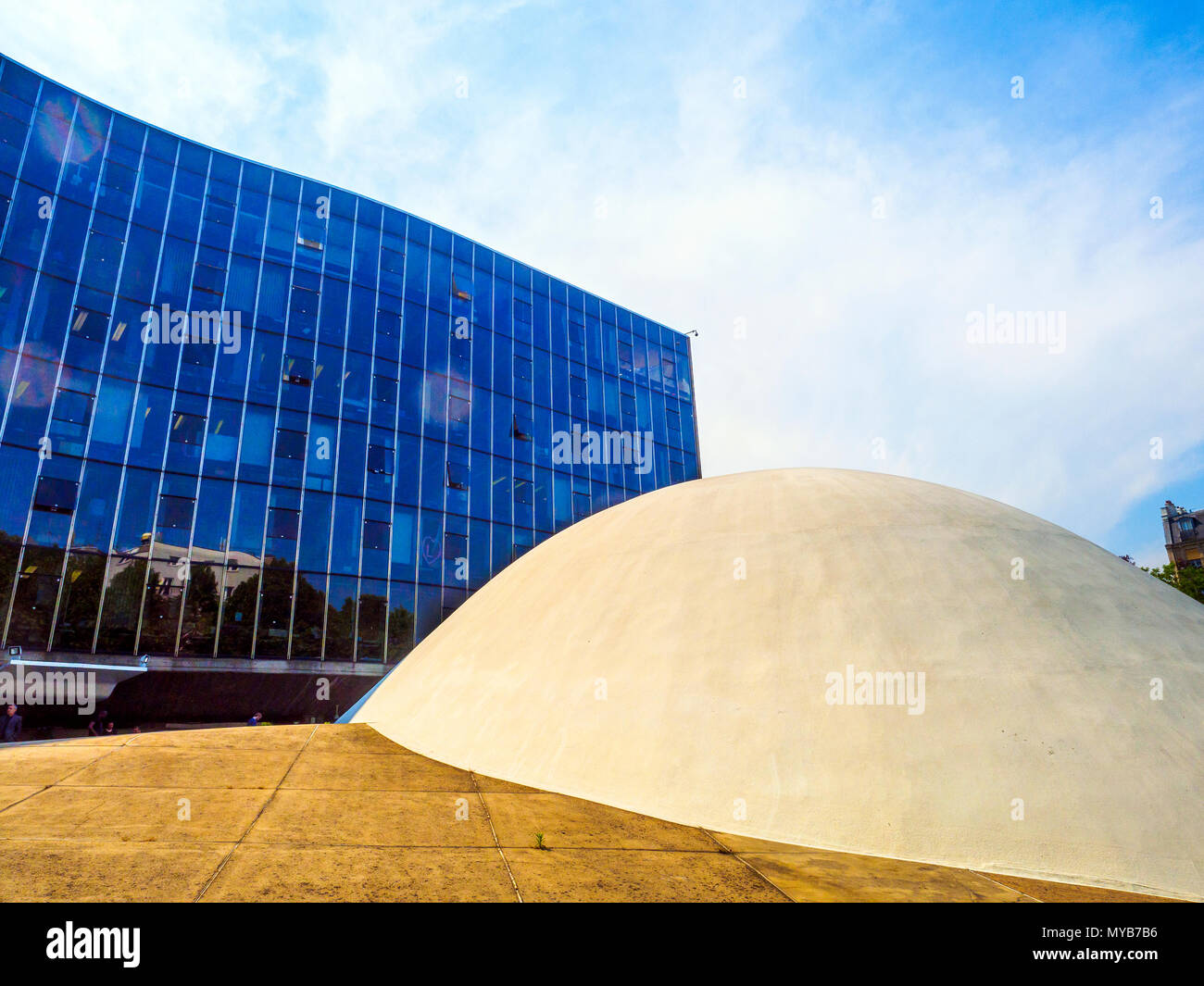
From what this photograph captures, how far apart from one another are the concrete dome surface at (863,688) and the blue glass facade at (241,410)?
14765 mm

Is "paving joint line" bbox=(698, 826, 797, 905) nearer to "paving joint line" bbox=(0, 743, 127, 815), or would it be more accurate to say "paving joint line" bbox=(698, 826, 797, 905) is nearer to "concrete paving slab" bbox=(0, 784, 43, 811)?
"paving joint line" bbox=(0, 743, 127, 815)

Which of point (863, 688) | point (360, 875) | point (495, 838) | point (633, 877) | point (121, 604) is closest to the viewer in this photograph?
point (360, 875)

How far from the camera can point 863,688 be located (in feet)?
29.1

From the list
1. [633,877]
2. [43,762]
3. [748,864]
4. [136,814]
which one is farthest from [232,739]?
[748,864]

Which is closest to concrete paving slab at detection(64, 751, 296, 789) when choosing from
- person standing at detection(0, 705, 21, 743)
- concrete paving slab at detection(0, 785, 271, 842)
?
concrete paving slab at detection(0, 785, 271, 842)

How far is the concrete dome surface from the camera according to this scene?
24.4 ft

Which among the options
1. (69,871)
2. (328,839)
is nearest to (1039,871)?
(328,839)

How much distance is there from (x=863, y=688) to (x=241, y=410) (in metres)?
25.7

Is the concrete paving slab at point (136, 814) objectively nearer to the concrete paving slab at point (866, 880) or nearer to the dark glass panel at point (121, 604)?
the concrete paving slab at point (866, 880)

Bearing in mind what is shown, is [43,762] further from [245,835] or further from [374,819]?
[374,819]

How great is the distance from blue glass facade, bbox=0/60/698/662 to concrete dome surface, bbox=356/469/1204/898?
14.8 metres

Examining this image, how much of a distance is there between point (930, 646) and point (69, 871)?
9666 millimetres

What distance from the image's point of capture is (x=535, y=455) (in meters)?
34.6
